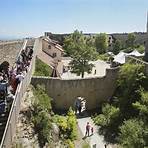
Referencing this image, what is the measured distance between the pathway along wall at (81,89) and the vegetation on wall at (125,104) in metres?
0.99

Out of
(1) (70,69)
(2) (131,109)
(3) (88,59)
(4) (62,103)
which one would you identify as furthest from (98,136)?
(1) (70,69)

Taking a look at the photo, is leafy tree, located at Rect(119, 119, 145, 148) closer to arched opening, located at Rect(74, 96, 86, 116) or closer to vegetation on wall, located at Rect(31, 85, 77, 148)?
vegetation on wall, located at Rect(31, 85, 77, 148)

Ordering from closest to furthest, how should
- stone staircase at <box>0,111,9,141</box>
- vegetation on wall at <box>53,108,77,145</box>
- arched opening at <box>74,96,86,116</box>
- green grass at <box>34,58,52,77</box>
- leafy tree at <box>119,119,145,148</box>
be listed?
stone staircase at <box>0,111,9,141</box> → leafy tree at <box>119,119,145,148</box> → vegetation on wall at <box>53,108,77,145</box> → arched opening at <box>74,96,86,116</box> → green grass at <box>34,58,52,77</box>

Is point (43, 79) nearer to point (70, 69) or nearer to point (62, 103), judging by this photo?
point (62, 103)

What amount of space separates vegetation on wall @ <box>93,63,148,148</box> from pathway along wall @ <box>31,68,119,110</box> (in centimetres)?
99

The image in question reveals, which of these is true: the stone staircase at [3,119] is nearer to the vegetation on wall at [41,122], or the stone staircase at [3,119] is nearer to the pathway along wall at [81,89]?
the vegetation on wall at [41,122]

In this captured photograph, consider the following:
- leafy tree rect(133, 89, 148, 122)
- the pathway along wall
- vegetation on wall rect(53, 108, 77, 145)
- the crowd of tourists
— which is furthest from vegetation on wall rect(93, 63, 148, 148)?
the crowd of tourists

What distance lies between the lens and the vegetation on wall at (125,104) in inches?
1078

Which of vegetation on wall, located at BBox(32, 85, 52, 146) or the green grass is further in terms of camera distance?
the green grass

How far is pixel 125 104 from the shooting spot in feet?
101

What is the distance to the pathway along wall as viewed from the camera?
32.3 metres

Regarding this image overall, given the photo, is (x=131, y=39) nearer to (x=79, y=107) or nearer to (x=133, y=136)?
(x=79, y=107)

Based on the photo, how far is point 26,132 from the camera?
2189 cm

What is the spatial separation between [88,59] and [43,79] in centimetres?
2371
